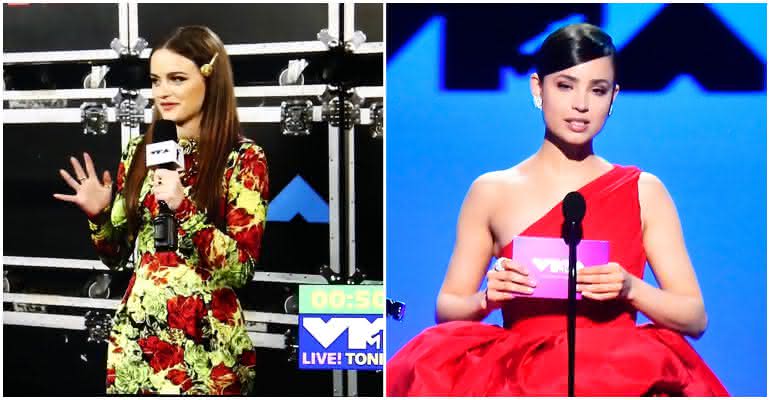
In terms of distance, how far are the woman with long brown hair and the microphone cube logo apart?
10.4 inches

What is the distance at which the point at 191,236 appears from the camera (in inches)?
142

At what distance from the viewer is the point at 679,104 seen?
3.69m

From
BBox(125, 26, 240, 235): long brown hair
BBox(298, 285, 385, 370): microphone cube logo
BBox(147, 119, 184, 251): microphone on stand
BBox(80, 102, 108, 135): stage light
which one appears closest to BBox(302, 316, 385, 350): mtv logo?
BBox(298, 285, 385, 370): microphone cube logo

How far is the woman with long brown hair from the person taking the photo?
3.69 metres

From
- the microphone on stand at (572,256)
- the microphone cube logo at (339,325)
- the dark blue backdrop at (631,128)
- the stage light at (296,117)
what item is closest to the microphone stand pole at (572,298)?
the microphone on stand at (572,256)

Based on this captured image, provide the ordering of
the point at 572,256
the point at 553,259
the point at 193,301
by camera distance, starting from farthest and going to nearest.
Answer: the point at 193,301 → the point at 553,259 → the point at 572,256

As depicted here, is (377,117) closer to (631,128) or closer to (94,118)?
(631,128)

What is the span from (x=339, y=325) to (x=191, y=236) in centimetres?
75

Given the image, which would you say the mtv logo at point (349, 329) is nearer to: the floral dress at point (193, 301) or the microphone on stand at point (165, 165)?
the floral dress at point (193, 301)

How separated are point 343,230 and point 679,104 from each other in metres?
1.55

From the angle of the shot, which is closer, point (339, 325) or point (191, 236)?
point (191, 236)

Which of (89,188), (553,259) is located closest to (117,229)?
(89,188)

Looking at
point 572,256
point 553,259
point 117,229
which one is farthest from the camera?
point 117,229

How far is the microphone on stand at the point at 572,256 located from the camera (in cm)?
344
